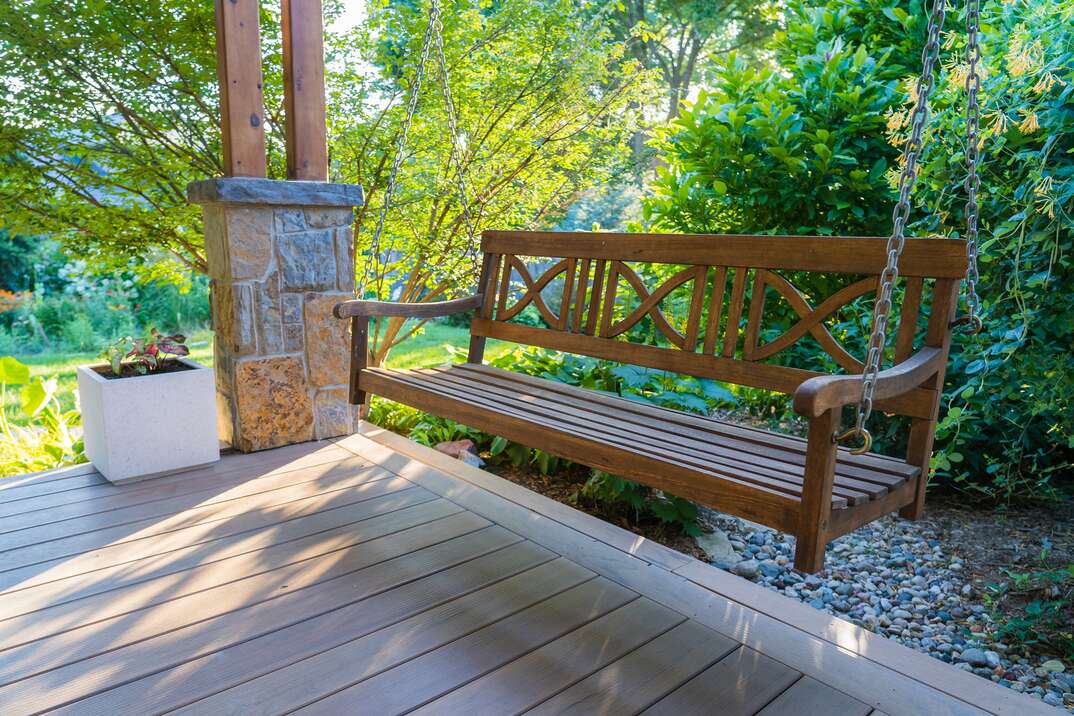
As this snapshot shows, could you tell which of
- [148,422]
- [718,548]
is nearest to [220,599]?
[148,422]

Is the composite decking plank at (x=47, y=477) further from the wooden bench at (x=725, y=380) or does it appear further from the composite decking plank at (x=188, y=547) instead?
the wooden bench at (x=725, y=380)

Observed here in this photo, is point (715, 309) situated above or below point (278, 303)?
above

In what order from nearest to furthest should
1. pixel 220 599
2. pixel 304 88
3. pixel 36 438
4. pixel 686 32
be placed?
pixel 220 599 < pixel 304 88 < pixel 36 438 < pixel 686 32

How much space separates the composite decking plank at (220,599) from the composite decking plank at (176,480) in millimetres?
732

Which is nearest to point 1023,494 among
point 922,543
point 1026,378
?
point 922,543

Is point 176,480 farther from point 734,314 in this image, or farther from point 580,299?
point 734,314

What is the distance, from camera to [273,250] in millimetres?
2803

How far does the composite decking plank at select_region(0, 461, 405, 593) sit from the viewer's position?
190cm

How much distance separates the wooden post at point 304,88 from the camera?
9.11 ft

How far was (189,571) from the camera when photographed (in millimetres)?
1902

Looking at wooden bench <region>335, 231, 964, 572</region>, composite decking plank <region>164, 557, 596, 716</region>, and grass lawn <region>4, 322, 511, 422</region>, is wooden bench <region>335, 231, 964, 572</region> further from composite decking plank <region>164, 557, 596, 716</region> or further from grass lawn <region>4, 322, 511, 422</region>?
grass lawn <region>4, 322, 511, 422</region>

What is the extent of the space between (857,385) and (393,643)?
3.75 feet

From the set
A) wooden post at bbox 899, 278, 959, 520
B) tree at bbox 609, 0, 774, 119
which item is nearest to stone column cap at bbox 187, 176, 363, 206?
wooden post at bbox 899, 278, 959, 520

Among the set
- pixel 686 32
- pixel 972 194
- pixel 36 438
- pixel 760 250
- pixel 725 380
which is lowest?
pixel 36 438
